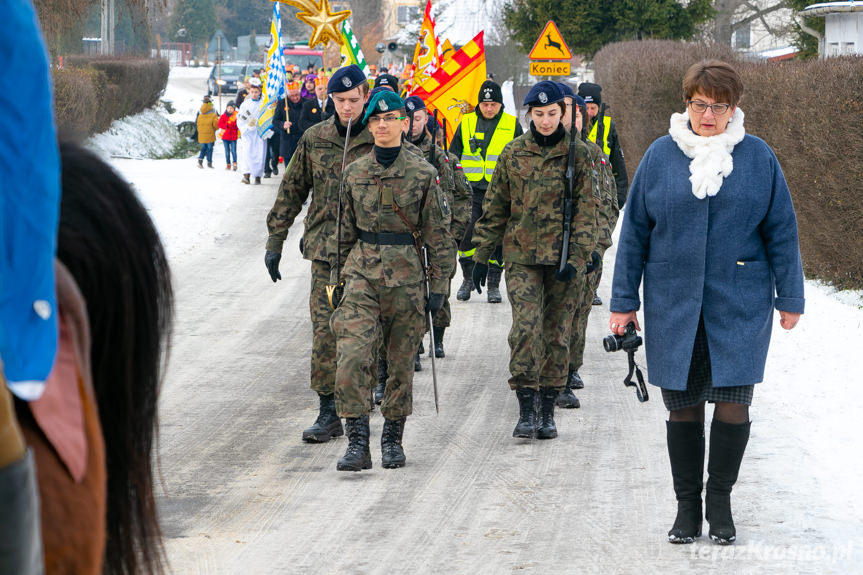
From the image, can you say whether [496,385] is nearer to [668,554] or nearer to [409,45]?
[668,554]

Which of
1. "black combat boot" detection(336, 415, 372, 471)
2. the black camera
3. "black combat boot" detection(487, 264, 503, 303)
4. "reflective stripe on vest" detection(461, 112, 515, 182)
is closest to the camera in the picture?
the black camera

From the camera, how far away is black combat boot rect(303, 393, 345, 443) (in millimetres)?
7312

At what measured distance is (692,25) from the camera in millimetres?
35344

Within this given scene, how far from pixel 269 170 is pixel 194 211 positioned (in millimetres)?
7532

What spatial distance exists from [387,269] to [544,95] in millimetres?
1554

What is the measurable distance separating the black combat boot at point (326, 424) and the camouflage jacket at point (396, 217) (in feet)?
3.22

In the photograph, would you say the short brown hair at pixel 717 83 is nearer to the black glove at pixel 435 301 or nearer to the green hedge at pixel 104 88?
the black glove at pixel 435 301

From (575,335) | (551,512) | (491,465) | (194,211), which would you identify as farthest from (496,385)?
(194,211)

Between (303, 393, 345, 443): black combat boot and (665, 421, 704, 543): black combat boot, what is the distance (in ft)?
8.54

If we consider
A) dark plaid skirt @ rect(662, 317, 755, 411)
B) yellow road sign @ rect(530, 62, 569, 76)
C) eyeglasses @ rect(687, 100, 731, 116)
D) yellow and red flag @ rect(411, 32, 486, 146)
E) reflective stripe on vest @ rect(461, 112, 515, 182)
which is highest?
yellow road sign @ rect(530, 62, 569, 76)

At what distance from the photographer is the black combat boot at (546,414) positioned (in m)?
7.41

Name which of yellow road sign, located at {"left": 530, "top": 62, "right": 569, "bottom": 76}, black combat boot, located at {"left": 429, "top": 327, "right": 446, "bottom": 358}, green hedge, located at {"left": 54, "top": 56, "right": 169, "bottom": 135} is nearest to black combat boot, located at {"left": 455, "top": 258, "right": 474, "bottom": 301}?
black combat boot, located at {"left": 429, "top": 327, "right": 446, "bottom": 358}

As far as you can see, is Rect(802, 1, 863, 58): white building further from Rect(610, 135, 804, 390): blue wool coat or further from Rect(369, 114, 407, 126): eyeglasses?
Rect(610, 135, 804, 390): blue wool coat

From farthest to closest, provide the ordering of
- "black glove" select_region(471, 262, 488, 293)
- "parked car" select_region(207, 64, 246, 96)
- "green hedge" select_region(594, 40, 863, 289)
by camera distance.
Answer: "parked car" select_region(207, 64, 246, 96) → "green hedge" select_region(594, 40, 863, 289) → "black glove" select_region(471, 262, 488, 293)
